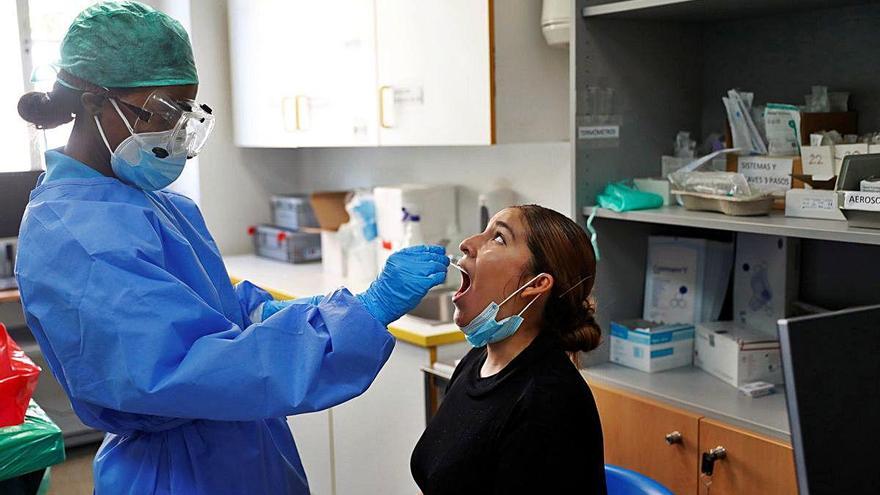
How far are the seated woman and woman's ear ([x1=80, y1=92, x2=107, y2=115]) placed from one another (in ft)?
2.39

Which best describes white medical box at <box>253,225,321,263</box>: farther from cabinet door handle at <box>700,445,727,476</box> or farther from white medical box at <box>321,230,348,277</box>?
cabinet door handle at <box>700,445,727,476</box>

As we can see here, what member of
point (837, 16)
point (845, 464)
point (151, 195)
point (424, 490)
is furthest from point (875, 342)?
point (837, 16)

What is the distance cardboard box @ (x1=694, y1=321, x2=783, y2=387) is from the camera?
6.63 ft

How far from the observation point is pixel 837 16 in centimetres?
208

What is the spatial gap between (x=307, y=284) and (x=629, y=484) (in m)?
2.10

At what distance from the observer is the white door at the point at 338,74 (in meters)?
3.17

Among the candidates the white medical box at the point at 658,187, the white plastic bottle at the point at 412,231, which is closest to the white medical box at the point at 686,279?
the white medical box at the point at 658,187

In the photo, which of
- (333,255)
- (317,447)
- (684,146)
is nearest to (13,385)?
(317,447)

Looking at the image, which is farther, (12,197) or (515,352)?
(12,197)

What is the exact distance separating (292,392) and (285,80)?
2.62 m

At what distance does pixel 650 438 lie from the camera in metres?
1.98

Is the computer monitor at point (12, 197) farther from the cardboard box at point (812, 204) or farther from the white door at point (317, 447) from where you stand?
the cardboard box at point (812, 204)

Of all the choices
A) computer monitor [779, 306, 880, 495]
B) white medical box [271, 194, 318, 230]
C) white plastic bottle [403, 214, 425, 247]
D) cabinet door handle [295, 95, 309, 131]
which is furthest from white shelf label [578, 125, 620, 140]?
white medical box [271, 194, 318, 230]

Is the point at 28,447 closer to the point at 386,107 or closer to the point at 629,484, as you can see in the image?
the point at 629,484
